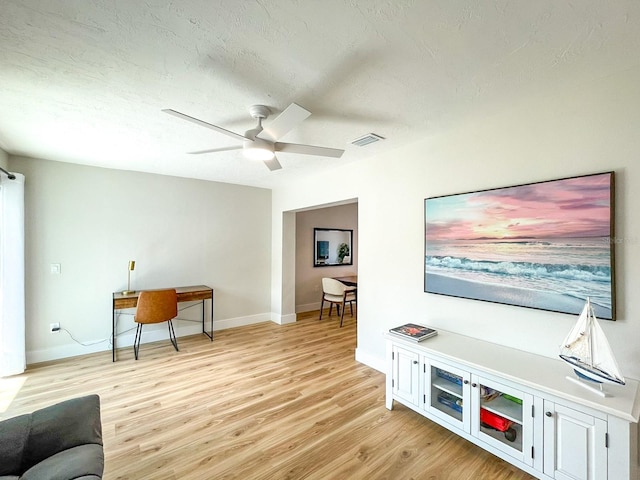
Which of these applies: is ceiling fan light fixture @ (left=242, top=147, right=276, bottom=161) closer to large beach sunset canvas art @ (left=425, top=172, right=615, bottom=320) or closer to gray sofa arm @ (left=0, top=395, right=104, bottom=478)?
large beach sunset canvas art @ (left=425, top=172, right=615, bottom=320)

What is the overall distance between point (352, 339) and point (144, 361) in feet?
8.85

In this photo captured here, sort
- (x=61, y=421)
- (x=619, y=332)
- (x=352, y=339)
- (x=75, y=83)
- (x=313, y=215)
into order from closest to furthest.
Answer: (x=61, y=421), (x=619, y=332), (x=75, y=83), (x=352, y=339), (x=313, y=215)

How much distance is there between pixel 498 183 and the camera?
2.16m

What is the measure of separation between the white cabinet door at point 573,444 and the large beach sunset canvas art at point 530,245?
1.99ft

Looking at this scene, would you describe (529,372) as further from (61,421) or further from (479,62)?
(61,421)

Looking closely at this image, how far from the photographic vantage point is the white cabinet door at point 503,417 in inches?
64.7

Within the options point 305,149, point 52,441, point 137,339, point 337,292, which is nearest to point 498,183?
point 305,149

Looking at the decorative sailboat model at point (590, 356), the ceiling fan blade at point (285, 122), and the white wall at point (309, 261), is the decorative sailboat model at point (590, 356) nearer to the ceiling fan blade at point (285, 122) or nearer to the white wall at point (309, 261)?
the ceiling fan blade at point (285, 122)

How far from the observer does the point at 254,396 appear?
2607 mm

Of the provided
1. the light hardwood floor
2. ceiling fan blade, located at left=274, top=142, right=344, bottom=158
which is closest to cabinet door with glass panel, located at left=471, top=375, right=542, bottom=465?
the light hardwood floor

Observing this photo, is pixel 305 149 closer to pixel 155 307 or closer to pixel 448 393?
pixel 448 393

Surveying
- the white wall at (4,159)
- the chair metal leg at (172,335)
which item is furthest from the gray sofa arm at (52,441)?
the white wall at (4,159)

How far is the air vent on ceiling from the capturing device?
2576 mm

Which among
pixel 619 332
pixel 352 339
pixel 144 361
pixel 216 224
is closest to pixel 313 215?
pixel 216 224
